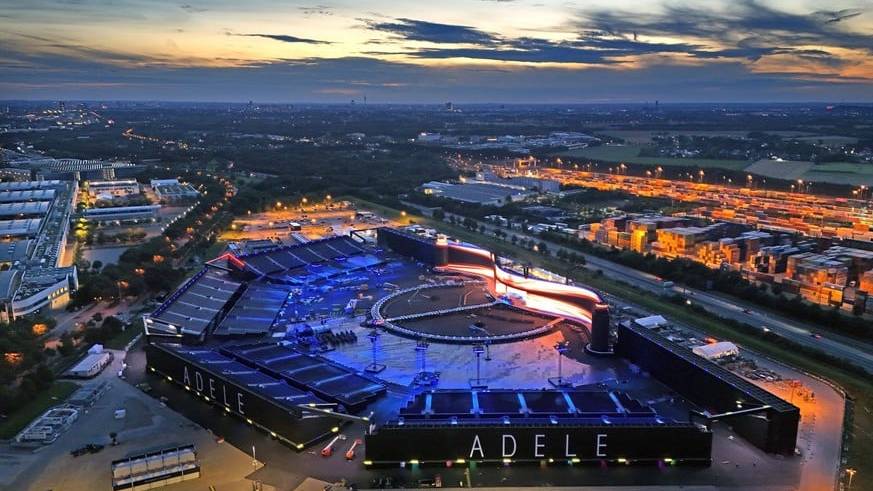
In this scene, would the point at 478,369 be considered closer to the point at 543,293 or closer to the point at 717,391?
the point at 543,293

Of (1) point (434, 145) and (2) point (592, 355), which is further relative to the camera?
(1) point (434, 145)

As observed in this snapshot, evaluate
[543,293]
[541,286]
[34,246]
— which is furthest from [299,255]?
[34,246]

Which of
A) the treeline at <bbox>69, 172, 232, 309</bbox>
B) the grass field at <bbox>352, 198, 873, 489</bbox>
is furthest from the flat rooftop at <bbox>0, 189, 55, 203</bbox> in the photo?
the grass field at <bbox>352, 198, 873, 489</bbox>

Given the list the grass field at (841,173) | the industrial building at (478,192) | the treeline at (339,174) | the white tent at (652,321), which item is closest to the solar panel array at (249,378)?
the white tent at (652,321)

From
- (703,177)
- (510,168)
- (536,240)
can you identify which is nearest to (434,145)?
(510,168)

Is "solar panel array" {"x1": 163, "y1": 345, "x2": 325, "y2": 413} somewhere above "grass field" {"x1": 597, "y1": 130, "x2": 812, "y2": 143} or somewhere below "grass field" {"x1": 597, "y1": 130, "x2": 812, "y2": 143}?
below

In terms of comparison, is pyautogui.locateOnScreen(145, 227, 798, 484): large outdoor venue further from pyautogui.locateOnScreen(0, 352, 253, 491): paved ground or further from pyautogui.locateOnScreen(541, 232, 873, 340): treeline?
pyautogui.locateOnScreen(541, 232, 873, 340): treeline

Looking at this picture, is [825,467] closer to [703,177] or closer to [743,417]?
[743,417]
